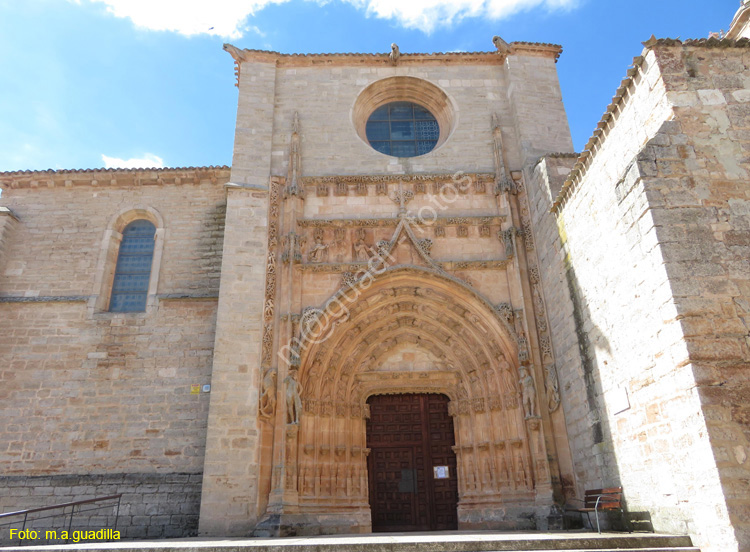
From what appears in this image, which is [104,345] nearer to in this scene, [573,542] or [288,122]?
[288,122]

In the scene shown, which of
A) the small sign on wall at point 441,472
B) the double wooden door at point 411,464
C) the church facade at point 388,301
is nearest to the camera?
the church facade at point 388,301

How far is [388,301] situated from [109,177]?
20.4ft

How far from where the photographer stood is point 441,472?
884cm

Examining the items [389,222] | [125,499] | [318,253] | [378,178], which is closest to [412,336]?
[389,222]

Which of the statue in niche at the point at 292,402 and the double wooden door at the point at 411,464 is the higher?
the statue in niche at the point at 292,402

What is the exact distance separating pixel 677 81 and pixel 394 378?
5.85m

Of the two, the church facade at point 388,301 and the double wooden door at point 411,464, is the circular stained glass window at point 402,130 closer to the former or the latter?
the church facade at point 388,301

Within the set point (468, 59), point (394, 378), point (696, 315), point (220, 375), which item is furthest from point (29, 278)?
point (696, 315)

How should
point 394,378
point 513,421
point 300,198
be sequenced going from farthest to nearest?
point 300,198
point 394,378
point 513,421

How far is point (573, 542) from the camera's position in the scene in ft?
17.5

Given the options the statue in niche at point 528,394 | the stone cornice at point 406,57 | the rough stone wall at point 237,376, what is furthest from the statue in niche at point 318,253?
the stone cornice at point 406,57

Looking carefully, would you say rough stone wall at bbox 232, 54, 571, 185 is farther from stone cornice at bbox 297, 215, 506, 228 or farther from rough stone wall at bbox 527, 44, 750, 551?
rough stone wall at bbox 527, 44, 750, 551

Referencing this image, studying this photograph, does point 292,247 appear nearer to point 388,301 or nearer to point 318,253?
point 318,253

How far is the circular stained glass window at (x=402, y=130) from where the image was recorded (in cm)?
1145
